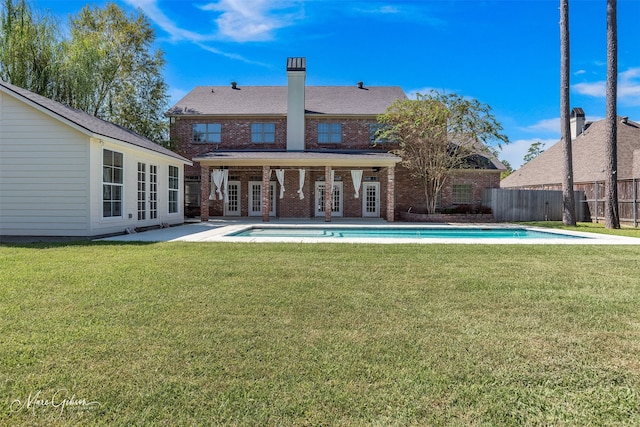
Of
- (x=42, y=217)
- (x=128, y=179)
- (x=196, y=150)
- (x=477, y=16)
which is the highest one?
(x=477, y=16)

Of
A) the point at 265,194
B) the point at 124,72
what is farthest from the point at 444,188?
the point at 124,72

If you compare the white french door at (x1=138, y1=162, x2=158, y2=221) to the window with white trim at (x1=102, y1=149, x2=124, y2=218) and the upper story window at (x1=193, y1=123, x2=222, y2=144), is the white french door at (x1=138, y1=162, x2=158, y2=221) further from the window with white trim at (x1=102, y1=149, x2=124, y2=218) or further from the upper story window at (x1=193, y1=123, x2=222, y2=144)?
the upper story window at (x1=193, y1=123, x2=222, y2=144)

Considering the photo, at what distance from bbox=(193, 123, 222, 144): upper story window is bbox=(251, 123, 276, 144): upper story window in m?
1.94

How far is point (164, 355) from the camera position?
281cm

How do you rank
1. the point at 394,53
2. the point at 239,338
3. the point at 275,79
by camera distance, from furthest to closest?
the point at 275,79
the point at 394,53
the point at 239,338

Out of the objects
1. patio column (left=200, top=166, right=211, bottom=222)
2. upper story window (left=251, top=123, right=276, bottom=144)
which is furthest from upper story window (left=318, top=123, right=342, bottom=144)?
patio column (left=200, top=166, right=211, bottom=222)

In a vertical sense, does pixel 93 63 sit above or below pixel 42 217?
above

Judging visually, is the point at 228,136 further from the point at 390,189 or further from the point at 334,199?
the point at 390,189

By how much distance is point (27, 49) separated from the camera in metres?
17.2

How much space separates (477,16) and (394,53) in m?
6.34

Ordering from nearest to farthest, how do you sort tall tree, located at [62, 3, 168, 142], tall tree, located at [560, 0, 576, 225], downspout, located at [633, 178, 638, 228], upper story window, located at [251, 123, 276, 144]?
1. tall tree, located at [560, 0, 576, 225]
2. downspout, located at [633, 178, 638, 228]
3. tall tree, located at [62, 3, 168, 142]
4. upper story window, located at [251, 123, 276, 144]

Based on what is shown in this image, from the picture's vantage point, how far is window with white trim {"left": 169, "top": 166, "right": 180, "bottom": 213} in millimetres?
15983

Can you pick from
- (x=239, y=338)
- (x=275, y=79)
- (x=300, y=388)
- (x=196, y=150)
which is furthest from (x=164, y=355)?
(x=275, y=79)

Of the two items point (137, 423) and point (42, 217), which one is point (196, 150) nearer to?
point (42, 217)
